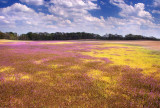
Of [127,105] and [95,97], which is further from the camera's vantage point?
[95,97]

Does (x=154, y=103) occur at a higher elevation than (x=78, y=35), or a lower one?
lower

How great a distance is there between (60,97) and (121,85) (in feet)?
12.5

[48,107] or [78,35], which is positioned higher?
[78,35]

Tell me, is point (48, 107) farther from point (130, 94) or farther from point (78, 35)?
point (78, 35)

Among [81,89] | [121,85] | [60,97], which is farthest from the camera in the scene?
[121,85]

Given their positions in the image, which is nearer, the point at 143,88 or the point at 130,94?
the point at 130,94

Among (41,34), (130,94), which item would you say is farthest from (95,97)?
(41,34)

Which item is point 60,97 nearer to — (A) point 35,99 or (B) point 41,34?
(A) point 35,99

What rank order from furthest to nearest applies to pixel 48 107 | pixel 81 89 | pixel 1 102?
pixel 81 89, pixel 1 102, pixel 48 107

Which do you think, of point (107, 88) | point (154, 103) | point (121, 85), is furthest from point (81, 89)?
point (154, 103)

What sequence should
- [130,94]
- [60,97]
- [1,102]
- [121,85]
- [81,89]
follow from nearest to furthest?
[1,102], [60,97], [130,94], [81,89], [121,85]

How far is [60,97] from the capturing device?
5219 mm

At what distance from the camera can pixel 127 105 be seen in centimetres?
466

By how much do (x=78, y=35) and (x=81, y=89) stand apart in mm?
136630
